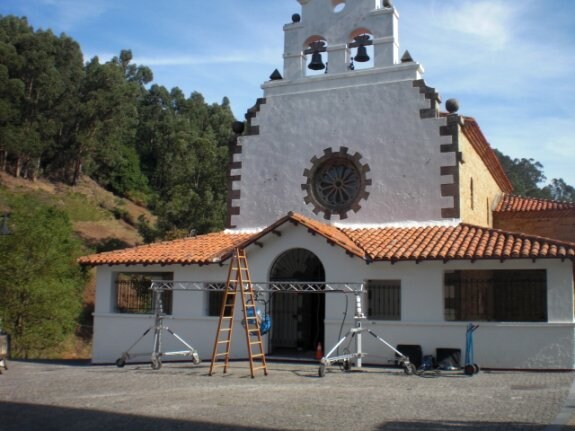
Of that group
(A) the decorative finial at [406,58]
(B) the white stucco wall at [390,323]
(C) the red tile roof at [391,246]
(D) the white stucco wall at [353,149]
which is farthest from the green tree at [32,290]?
(A) the decorative finial at [406,58]

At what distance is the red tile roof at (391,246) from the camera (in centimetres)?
1445

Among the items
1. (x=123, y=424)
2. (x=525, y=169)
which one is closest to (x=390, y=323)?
(x=123, y=424)

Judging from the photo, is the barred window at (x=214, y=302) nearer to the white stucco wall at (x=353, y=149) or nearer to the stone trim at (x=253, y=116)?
the white stucco wall at (x=353, y=149)

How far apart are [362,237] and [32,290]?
14.8 m

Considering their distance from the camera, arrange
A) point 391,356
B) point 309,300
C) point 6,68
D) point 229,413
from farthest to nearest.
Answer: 1. point 6,68
2. point 309,300
3. point 391,356
4. point 229,413

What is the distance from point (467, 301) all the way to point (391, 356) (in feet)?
8.07

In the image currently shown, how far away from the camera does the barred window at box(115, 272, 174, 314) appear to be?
1903 cm

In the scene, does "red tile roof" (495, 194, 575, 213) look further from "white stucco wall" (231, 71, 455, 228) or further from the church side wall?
"white stucco wall" (231, 71, 455, 228)

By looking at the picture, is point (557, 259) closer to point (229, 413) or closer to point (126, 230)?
point (229, 413)

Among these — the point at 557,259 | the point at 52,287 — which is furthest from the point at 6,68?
the point at 557,259

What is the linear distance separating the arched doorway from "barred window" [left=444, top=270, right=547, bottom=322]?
367cm

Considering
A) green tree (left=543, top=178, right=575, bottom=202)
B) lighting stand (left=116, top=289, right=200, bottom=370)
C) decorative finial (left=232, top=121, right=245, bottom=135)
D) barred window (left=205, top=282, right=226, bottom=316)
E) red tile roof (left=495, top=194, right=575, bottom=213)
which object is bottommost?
lighting stand (left=116, top=289, right=200, bottom=370)

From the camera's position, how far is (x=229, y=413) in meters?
9.29

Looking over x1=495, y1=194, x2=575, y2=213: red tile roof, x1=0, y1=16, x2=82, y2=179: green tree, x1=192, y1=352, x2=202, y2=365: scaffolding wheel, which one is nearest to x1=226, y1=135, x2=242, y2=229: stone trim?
x1=192, y1=352, x2=202, y2=365: scaffolding wheel
